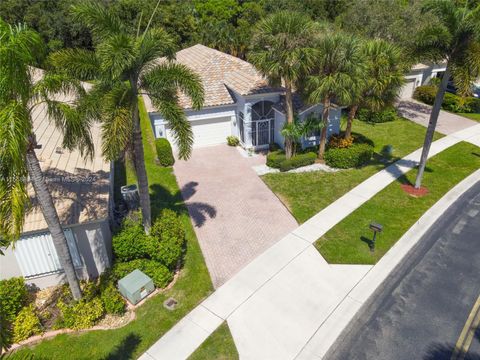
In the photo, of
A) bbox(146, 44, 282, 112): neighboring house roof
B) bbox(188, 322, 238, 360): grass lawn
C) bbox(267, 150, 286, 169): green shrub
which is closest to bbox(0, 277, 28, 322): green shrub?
bbox(188, 322, 238, 360): grass lawn

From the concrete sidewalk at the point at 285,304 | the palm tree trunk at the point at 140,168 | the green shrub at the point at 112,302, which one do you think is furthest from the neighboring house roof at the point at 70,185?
the concrete sidewalk at the point at 285,304

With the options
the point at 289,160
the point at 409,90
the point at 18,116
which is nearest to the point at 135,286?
the point at 18,116

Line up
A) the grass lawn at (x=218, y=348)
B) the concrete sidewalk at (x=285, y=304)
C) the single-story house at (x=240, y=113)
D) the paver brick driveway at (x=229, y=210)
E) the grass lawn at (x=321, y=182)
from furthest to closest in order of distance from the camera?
the single-story house at (x=240, y=113) < the grass lawn at (x=321, y=182) < the paver brick driveway at (x=229, y=210) < the concrete sidewalk at (x=285, y=304) < the grass lawn at (x=218, y=348)

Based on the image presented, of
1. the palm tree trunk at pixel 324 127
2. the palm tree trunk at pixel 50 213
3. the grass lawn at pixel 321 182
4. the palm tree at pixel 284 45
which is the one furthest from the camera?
the palm tree trunk at pixel 324 127

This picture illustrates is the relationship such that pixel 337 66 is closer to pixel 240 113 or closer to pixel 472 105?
pixel 240 113

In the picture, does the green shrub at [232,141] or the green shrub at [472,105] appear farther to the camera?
the green shrub at [472,105]

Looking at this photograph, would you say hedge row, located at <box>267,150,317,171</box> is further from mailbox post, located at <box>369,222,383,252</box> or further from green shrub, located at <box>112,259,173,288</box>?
green shrub, located at <box>112,259,173,288</box>

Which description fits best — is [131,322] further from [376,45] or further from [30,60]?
[376,45]

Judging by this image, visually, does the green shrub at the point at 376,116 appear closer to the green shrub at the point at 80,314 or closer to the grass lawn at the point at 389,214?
the grass lawn at the point at 389,214
